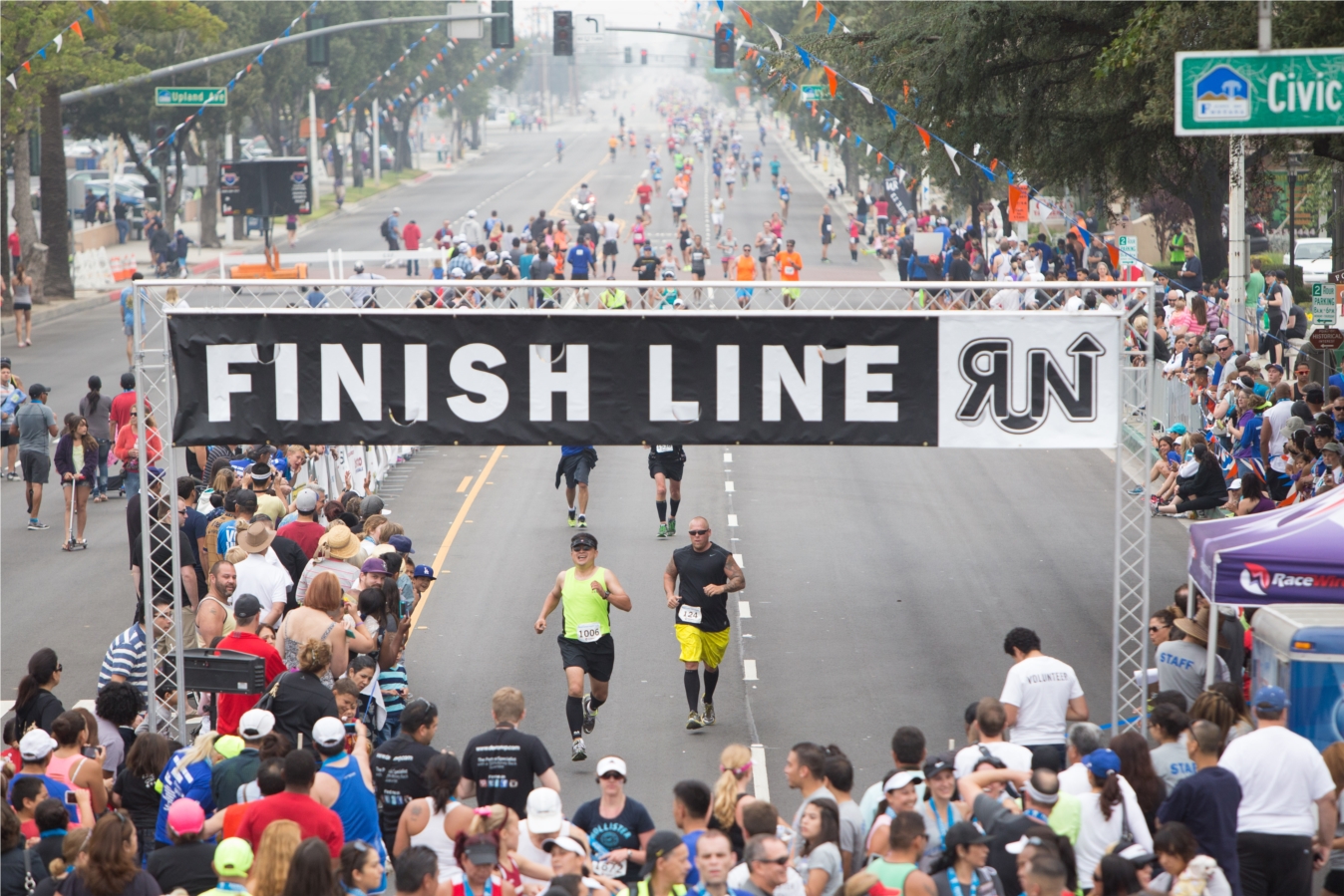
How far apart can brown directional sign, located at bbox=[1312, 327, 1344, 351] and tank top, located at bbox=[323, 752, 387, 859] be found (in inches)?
631

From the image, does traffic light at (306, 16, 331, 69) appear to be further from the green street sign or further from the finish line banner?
the finish line banner

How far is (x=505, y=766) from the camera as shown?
29.3ft

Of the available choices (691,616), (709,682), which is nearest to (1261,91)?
(691,616)

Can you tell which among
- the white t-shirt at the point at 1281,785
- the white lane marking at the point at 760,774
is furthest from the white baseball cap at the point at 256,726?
the white t-shirt at the point at 1281,785

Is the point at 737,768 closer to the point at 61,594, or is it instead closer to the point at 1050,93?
the point at 61,594

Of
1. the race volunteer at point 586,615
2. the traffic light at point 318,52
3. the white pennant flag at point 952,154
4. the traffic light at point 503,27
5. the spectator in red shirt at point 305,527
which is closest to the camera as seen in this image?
the race volunteer at point 586,615

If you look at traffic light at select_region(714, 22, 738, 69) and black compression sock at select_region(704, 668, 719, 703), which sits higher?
traffic light at select_region(714, 22, 738, 69)

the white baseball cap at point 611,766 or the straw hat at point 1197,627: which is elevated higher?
the white baseball cap at point 611,766

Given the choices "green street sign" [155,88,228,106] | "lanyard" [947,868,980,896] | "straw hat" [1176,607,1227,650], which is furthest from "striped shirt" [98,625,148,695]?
"green street sign" [155,88,228,106]

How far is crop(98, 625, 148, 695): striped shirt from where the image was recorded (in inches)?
457

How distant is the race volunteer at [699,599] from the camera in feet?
41.0

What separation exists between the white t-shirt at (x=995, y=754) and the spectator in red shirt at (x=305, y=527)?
6.83 meters

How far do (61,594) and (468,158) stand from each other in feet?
292

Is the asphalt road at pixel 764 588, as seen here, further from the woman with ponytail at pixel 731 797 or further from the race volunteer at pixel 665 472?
the woman with ponytail at pixel 731 797
